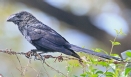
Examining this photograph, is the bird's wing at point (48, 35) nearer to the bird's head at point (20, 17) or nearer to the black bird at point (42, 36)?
the black bird at point (42, 36)

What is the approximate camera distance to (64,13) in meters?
6.38

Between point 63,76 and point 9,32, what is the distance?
5.28 m

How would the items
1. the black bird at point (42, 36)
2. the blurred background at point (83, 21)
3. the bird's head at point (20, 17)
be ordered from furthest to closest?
the blurred background at point (83, 21), the bird's head at point (20, 17), the black bird at point (42, 36)

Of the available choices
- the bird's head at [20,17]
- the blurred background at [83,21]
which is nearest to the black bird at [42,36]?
the bird's head at [20,17]

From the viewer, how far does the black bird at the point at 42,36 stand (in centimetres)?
277

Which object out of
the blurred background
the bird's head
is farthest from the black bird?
the blurred background

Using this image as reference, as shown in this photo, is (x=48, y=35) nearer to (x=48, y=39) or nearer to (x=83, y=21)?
(x=48, y=39)

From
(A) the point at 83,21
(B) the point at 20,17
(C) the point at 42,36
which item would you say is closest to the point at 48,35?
(C) the point at 42,36

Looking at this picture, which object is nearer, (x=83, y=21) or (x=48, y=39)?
(x=48, y=39)

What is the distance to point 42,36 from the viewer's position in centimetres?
316

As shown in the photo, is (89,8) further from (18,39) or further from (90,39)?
(18,39)

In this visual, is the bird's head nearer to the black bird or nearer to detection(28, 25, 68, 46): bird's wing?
the black bird

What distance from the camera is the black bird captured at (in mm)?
2770

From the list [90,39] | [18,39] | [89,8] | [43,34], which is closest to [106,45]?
[90,39]
